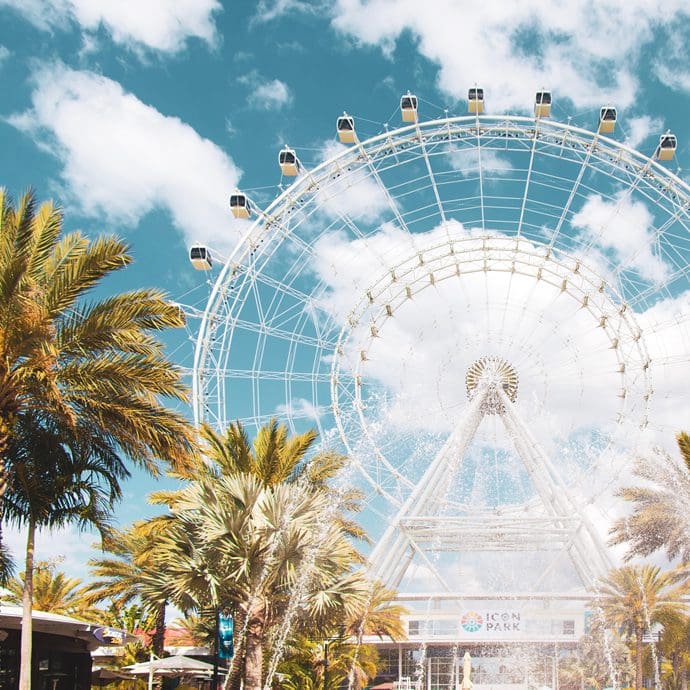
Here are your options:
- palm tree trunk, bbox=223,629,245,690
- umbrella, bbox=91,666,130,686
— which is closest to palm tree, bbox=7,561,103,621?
umbrella, bbox=91,666,130,686

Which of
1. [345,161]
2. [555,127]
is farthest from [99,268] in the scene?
[555,127]

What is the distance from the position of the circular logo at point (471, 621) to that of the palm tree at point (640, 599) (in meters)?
18.3

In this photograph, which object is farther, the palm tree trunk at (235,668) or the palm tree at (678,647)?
the palm tree at (678,647)

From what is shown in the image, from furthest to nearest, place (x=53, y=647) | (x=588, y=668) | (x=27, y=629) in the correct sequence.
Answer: (x=588, y=668) < (x=53, y=647) < (x=27, y=629)

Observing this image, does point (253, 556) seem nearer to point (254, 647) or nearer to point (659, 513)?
point (254, 647)

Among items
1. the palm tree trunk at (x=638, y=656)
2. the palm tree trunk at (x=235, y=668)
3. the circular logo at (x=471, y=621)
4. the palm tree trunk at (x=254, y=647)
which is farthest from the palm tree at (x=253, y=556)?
the circular logo at (x=471, y=621)

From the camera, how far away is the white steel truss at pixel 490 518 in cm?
3331

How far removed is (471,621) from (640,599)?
67.3 feet

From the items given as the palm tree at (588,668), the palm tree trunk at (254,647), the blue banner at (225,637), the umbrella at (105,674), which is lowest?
the palm tree at (588,668)

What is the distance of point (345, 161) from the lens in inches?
A: 1282

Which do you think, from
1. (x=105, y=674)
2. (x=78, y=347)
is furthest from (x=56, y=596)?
→ (x=78, y=347)

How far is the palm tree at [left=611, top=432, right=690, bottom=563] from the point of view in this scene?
25.5 m

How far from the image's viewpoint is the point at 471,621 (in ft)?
159

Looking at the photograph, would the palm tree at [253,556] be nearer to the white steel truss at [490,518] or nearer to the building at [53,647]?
the building at [53,647]
